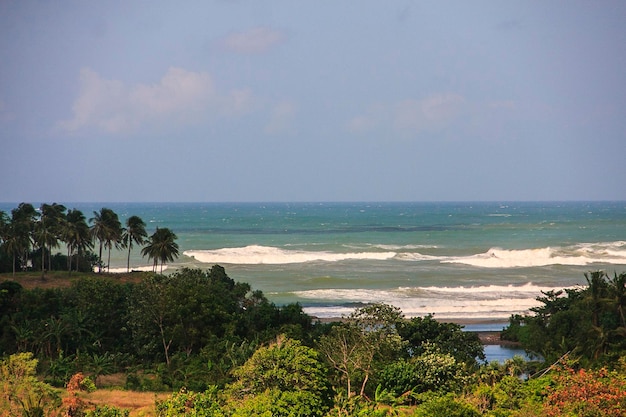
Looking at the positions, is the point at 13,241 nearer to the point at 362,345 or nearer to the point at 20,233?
the point at 20,233

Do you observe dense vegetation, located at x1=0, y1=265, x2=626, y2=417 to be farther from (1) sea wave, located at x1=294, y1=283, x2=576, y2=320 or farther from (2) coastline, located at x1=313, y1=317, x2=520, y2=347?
(1) sea wave, located at x1=294, y1=283, x2=576, y2=320

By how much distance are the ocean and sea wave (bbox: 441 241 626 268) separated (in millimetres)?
121

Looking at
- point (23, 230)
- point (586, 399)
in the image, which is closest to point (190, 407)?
point (586, 399)

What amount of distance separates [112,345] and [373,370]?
15.6 m

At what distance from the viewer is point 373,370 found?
2455 cm

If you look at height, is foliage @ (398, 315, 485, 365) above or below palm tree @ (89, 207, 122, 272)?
below

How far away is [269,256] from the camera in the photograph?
276 ft

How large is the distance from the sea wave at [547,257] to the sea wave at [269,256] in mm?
11187

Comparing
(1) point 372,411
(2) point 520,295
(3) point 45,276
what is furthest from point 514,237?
(1) point 372,411

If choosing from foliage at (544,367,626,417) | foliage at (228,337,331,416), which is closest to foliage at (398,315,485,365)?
foliage at (228,337,331,416)

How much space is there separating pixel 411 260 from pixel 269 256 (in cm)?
1787

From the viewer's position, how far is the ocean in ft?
171

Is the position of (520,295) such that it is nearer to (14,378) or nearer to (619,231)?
(14,378)

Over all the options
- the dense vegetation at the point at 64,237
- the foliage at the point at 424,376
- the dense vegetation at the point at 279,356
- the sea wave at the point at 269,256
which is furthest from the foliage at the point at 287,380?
the sea wave at the point at 269,256
